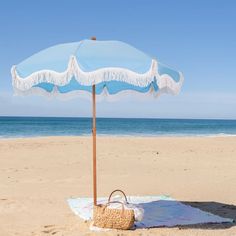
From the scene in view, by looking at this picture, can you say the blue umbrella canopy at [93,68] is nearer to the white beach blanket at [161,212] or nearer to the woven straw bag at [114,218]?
the woven straw bag at [114,218]

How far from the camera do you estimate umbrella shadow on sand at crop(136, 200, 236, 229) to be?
6.21 m

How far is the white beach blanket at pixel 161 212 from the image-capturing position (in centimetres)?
631

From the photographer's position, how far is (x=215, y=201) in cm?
812

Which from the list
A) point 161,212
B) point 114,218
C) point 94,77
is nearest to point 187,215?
point 161,212

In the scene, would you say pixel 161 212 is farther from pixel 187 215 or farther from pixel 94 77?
pixel 94 77

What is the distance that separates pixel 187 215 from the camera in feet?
22.1

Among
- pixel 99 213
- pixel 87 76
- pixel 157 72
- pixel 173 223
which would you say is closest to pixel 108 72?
pixel 87 76

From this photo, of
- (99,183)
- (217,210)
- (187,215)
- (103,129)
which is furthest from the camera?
(103,129)

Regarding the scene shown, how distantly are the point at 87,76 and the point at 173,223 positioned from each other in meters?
2.59

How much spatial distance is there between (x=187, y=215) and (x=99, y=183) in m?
3.44

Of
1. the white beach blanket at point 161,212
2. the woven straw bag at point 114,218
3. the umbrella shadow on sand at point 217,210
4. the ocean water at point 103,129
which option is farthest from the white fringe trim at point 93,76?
the ocean water at point 103,129

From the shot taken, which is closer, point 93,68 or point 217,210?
point 93,68

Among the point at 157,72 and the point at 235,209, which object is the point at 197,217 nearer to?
the point at 235,209

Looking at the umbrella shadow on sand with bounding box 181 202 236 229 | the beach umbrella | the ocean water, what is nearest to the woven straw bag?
the umbrella shadow on sand with bounding box 181 202 236 229
